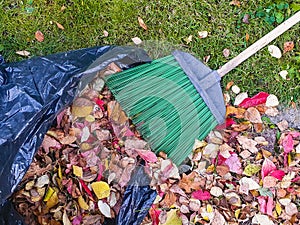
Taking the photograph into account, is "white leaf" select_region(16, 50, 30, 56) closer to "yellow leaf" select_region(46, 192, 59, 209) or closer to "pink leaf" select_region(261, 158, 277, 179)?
"yellow leaf" select_region(46, 192, 59, 209)

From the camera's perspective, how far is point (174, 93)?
1.57m

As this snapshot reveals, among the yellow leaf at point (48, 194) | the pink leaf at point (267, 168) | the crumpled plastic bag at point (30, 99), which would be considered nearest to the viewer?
the crumpled plastic bag at point (30, 99)

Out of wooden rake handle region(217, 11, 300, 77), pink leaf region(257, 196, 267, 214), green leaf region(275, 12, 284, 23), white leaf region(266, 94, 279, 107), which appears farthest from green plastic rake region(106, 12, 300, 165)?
pink leaf region(257, 196, 267, 214)

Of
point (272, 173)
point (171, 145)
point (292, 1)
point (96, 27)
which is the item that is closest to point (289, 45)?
point (292, 1)

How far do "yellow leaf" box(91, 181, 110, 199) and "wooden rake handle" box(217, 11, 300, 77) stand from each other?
1.77 ft

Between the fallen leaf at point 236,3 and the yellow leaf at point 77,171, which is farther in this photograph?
the fallen leaf at point 236,3

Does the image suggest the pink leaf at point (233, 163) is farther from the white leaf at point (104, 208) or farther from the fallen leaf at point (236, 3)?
the fallen leaf at point (236, 3)

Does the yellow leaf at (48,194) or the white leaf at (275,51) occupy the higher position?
the yellow leaf at (48,194)

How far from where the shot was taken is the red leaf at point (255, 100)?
1.69 metres

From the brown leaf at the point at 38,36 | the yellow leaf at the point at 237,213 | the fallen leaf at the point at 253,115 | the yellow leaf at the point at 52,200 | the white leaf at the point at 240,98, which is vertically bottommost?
the yellow leaf at the point at 237,213

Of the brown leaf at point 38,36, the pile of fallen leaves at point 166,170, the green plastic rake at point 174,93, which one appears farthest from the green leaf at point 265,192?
the brown leaf at point 38,36

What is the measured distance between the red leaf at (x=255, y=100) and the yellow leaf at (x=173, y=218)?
45 centimetres

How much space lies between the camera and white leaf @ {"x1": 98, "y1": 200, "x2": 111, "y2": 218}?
1548 millimetres

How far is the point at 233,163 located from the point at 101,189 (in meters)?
0.47
